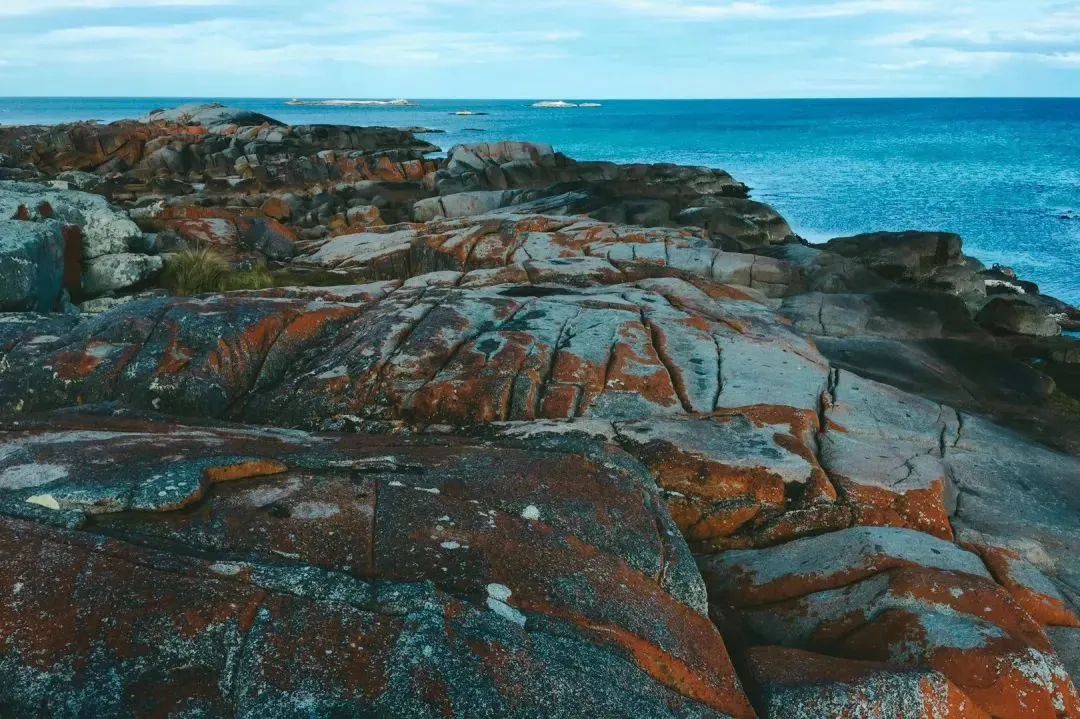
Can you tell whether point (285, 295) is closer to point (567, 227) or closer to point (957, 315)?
point (567, 227)

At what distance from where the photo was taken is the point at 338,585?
4.68m

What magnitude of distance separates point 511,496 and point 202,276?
1361cm

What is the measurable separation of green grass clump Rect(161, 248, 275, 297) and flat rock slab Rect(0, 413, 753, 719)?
36.3 ft

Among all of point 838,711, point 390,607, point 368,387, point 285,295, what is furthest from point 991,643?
point 285,295

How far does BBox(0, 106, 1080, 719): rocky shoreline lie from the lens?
4301mm

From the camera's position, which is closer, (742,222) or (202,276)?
(202,276)

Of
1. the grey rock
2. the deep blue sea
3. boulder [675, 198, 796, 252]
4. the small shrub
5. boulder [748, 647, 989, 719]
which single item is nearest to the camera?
boulder [748, 647, 989, 719]

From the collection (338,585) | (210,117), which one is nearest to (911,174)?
(210,117)

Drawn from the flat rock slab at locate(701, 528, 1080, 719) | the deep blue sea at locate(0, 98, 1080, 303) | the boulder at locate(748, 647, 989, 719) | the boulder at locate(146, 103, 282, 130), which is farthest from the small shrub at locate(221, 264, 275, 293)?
the boulder at locate(146, 103, 282, 130)

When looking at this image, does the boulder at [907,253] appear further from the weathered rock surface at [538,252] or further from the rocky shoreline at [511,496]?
the rocky shoreline at [511,496]

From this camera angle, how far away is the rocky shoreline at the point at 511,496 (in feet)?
14.1

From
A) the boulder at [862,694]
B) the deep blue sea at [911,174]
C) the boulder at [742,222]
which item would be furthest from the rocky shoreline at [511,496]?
the deep blue sea at [911,174]

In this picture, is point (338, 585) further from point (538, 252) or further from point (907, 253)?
point (907, 253)

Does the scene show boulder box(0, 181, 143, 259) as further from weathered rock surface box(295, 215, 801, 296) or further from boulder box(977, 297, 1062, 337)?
boulder box(977, 297, 1062, 337)
